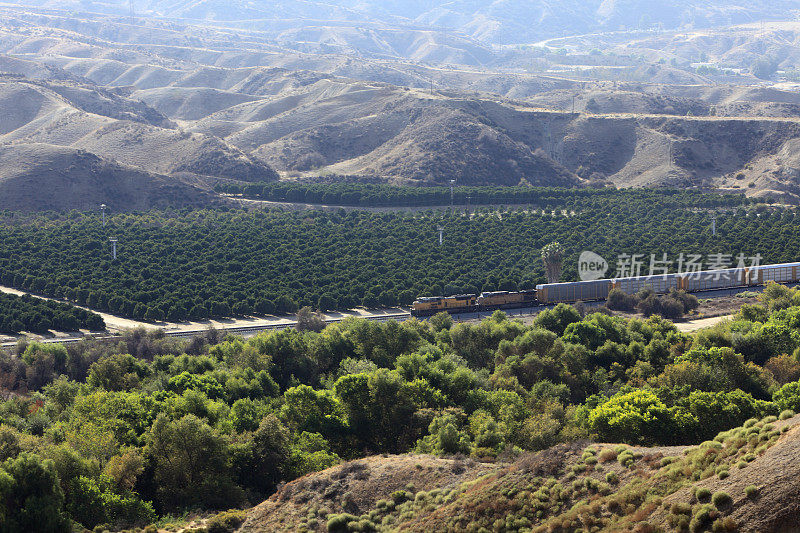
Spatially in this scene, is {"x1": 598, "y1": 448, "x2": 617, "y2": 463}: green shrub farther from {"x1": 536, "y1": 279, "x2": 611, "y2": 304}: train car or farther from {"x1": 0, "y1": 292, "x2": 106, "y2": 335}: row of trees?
{"x1": 0, "y1": 292, "x2": 106, "y2": 335}: row of trees

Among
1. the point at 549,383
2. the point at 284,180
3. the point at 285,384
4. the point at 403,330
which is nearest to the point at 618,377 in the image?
the point at 549,383

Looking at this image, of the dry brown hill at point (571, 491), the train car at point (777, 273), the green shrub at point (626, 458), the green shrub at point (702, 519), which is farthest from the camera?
the train car at point (777, 273)

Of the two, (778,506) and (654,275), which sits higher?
(778,506)

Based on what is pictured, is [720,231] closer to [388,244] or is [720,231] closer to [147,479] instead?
[388,244]

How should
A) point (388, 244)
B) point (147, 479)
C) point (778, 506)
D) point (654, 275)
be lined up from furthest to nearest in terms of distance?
point (388, 244) < point (654, 275) < point (147, 479) < point (778, 506)

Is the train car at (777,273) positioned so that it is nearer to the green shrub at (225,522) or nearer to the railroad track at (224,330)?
the railroad track at (224,330)

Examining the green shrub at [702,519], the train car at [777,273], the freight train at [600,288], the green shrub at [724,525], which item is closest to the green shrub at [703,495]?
the green shrub at [702,519]
